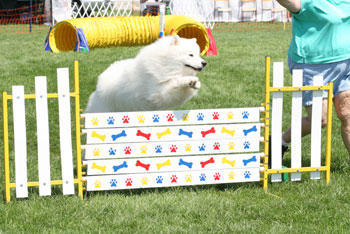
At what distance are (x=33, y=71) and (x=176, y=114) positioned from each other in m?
6.06

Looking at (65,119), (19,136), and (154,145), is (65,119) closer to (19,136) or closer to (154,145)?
(19,136)

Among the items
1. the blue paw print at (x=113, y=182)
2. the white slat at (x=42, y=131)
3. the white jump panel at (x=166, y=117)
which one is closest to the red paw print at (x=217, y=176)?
the white jump panel at (x=166, y=117)

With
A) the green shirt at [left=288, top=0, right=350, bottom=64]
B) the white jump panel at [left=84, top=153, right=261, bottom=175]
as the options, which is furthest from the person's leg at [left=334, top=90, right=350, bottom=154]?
the white jump panel at [left=84, top=153, right=261, bottom=175]

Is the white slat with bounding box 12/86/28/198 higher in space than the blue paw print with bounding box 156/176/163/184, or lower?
higher

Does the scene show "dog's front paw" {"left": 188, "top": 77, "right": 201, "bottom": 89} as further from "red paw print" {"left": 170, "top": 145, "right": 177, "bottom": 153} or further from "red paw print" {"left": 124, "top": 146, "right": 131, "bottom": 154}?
"red paw print" {"left": 124, "top": 146, "right": 131, "bottom": 154}

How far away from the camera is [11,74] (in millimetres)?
9562

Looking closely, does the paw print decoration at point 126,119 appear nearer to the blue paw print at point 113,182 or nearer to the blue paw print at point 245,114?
the blue paw print at point 113,182

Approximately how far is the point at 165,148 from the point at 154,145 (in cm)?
10

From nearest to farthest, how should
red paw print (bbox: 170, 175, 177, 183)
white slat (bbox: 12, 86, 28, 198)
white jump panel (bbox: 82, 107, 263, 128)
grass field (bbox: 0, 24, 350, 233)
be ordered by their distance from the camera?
grass field (bbox: 0, 24, 350, 233) < white slat (bbox: 12, 86, 28, 198) < white jump panel (bbox: 82, 107, 263, 128) < red paw print (bbox: 170, 175, 177, 183)

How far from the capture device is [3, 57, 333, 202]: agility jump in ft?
13.7

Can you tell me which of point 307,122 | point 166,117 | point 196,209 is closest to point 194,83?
point 166,117

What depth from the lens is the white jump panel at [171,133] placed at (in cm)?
432

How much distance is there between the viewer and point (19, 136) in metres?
4.11

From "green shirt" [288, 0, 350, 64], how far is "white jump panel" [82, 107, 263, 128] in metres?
0.73
